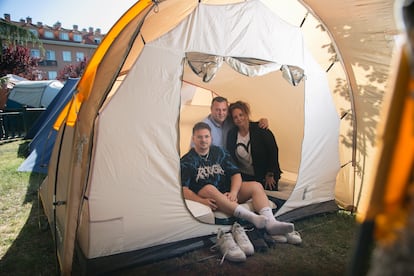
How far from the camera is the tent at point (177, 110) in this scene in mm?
2059

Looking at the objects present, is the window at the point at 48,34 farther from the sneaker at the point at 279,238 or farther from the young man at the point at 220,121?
the sneaker at the point at 279,238

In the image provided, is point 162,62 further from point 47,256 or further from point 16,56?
point 16,56

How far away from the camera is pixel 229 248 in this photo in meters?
2.31

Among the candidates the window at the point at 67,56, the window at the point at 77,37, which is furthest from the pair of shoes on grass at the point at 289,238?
the window at the point at 77,37

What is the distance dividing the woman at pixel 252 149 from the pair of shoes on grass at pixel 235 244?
978 mm

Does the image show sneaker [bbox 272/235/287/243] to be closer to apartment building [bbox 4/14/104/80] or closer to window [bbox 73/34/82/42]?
apartment building [bbox 4/14/104/80]

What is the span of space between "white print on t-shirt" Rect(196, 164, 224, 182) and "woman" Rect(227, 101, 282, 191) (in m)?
0.50

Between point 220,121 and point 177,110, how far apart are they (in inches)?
55.8

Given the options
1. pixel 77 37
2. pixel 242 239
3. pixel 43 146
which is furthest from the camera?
pixel 77 37

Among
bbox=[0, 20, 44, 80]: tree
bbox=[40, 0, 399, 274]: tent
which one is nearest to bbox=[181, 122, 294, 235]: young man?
bbox=[40, 0, 399, 274]: tent

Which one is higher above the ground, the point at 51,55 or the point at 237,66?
the point at 51,55

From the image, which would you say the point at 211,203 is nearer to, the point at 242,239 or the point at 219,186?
the point at 219,186

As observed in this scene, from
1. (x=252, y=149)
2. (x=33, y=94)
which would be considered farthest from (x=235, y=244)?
(x=33, y=94)

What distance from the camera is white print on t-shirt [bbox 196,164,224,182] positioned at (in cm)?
293
